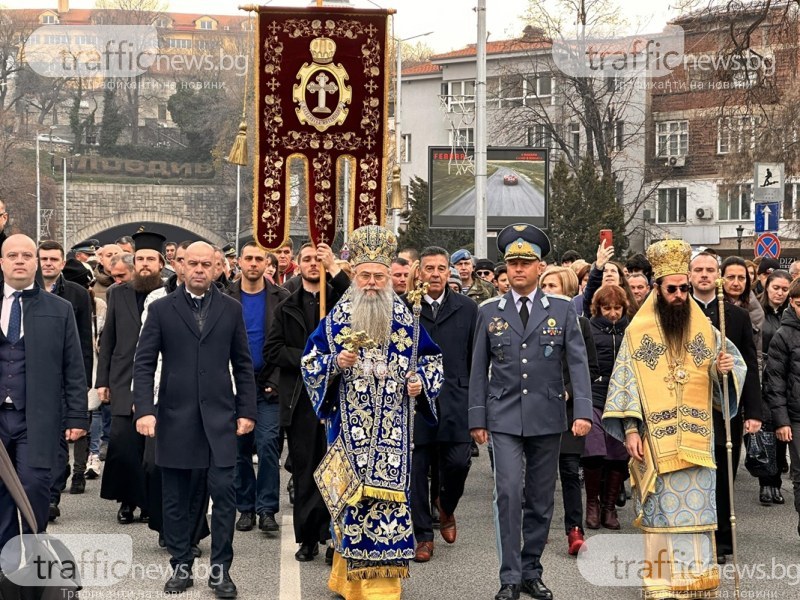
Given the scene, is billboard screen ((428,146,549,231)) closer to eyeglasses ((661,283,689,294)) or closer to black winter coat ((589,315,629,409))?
black winter coat ((589,315,629,409))

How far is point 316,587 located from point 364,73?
4182 millimetres

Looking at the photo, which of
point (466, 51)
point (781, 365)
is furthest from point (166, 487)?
point (466, 51)

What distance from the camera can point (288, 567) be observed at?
8.93 m

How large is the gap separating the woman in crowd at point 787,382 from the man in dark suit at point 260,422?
3714mm

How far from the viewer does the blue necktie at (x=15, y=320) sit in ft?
26.2

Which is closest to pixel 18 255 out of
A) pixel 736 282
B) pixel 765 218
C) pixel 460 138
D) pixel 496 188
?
pixel 736 282

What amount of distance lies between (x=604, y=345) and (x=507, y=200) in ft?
68.6

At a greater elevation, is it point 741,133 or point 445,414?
point 741,133

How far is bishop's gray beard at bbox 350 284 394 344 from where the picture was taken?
8055 millimetres

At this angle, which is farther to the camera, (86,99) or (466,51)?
(86,99)

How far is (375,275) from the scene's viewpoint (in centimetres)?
816

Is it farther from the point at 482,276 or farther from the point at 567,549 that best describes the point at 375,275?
the point at 482,276

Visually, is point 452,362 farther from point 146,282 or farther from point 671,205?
point 671,205

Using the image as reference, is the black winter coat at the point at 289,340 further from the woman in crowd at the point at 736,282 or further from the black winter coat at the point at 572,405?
the woman in crowd at the point at 736,282
